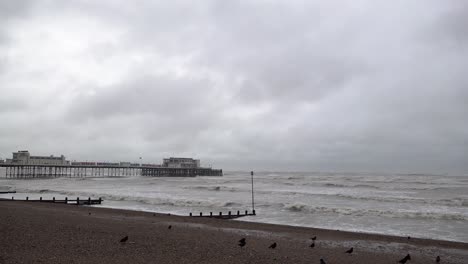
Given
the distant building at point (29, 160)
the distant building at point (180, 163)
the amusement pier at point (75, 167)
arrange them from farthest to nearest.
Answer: the distant building at point (180, 163) → the distant building at point (29, 160) → the amusement pier at point (75, 167)

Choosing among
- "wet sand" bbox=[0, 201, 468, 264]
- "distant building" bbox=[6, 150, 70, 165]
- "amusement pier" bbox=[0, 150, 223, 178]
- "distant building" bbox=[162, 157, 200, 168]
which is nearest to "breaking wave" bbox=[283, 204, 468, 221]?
"wet sand" bbox=[0, 201, 468, 264]

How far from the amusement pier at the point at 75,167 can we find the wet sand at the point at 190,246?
8350cm

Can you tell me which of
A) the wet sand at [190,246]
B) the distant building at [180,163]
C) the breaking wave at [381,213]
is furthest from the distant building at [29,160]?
the wet sand at [190,246]

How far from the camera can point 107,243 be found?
Result: 35.7 ft

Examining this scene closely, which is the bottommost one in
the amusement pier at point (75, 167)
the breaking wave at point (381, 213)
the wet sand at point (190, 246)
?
the breaking wave at point (381, 213)

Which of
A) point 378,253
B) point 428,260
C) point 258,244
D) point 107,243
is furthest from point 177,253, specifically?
point 428,260

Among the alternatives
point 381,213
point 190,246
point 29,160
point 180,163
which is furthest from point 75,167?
point 190,246

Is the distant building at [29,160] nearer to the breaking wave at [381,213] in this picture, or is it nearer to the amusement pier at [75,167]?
the amusement pier at [75,167]

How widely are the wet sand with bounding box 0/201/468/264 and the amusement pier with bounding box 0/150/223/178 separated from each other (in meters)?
83.5

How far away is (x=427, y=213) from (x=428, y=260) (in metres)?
15.2

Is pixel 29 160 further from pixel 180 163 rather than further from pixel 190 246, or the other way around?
pixel 190 246

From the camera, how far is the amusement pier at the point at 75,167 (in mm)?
92938

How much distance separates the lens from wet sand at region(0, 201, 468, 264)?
919cm

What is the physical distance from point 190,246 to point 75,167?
9601 centimetres
